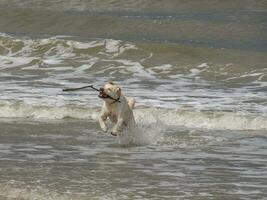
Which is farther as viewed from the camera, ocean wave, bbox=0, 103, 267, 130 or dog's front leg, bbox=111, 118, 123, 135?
ocean wave, bbox=0, 103, 267, 130

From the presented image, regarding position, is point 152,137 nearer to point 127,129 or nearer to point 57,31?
point 127,129

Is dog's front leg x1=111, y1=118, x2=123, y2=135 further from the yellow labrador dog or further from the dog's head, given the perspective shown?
the dog's head

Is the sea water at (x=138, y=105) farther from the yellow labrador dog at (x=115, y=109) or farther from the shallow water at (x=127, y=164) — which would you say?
the yellow labrador dog at (x=115, y=109)

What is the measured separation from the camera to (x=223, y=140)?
1156 centimetres

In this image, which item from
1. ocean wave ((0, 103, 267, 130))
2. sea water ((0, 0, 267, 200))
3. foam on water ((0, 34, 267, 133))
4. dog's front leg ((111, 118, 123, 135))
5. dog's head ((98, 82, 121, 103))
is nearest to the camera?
sea water ((0, 0, 267, 200))

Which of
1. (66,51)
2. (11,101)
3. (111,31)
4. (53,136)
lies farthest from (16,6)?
(53,136)

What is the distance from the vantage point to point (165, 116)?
532 inches

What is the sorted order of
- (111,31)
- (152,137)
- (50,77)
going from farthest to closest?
(111,31)
(50,77)
(152,137)

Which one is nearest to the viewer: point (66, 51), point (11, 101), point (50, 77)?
point (11, 101)

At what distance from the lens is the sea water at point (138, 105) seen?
877 cm

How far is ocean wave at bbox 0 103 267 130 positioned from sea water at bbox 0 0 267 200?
17mm

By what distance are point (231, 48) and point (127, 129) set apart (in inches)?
493

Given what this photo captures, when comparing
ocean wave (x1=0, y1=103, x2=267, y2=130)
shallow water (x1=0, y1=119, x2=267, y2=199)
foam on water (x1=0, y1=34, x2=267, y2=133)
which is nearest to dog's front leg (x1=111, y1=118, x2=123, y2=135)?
shallow water (x1=0, y1=119, x2=267, y2=199)

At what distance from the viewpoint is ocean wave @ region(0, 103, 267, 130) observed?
12883 millimetres
